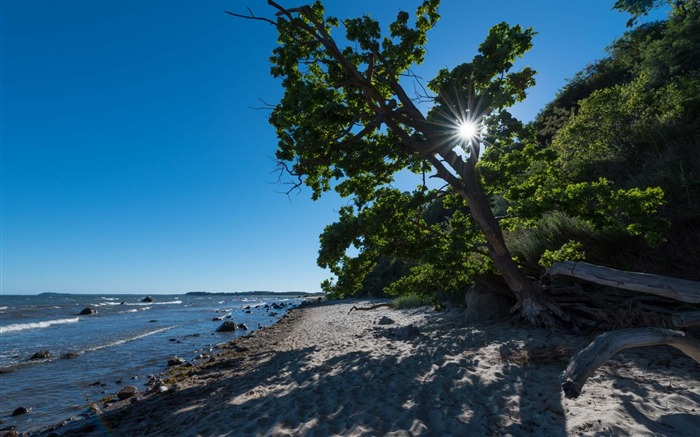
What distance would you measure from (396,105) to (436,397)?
321 inches

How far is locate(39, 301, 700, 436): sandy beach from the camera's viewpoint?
4262 mm

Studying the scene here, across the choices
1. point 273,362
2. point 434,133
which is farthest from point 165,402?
point 434,133

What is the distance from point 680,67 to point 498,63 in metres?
20.5

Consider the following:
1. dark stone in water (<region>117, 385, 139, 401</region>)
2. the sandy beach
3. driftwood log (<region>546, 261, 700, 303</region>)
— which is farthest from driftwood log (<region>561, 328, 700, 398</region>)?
dark stone in water (<region>117, 385, 139, 401</region>)

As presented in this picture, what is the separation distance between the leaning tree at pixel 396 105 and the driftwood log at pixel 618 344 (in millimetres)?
6524

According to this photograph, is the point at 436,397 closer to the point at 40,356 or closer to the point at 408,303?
the point at 408,303

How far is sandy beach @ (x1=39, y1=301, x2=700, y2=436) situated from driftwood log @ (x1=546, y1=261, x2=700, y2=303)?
1564mm

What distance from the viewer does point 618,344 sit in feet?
11.1

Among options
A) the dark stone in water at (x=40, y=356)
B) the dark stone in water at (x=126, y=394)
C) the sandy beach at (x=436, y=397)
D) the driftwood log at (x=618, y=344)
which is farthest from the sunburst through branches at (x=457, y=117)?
the dark stone in water at (x=40, y=356)

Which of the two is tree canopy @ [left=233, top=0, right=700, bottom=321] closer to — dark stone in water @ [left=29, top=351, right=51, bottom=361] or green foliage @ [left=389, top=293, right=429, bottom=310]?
green foliage @ [left=389, top=293, right=429, bottom=310]

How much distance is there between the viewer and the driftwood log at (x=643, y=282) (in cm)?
347

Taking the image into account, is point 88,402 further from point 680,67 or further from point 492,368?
point 680,67

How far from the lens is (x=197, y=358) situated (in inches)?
563

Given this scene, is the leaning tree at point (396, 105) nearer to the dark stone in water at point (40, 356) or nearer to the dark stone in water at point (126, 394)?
the dark stone in water at point (126, 394)
